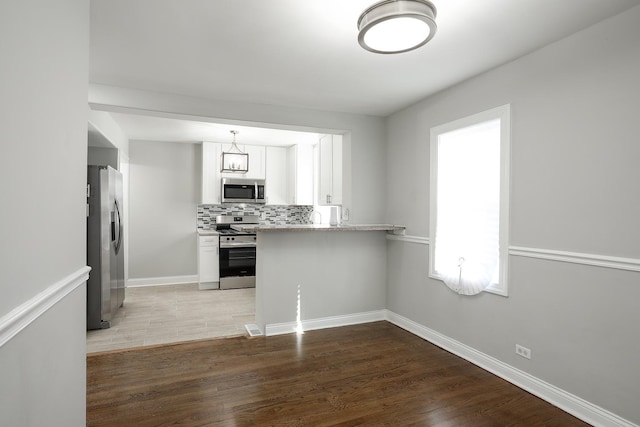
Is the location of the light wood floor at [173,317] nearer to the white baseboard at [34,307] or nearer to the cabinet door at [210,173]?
the cabinet door at [210,173]

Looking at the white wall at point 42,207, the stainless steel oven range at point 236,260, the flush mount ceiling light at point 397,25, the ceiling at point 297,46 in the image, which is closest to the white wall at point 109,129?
the ceiling at point 297,46

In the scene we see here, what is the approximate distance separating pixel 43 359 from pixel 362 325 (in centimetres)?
332

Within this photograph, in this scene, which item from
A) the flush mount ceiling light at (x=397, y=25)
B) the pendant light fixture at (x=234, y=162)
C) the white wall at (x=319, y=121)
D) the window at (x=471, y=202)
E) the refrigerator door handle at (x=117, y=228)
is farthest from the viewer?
the pendant light fixture at (x=234, y=162)

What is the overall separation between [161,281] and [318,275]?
360 cm

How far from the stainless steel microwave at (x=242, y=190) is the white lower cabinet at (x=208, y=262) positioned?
0.77 meters

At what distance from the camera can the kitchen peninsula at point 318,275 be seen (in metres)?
3.78

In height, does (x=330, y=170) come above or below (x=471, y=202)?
above

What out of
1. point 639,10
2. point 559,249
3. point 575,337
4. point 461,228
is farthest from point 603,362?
point 639,10

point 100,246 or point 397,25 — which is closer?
point 397,25

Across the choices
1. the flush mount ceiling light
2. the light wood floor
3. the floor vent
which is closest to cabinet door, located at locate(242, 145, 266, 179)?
the light wood floor

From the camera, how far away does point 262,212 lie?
271 inches

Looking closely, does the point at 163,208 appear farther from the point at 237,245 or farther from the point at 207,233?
the point at 237,245

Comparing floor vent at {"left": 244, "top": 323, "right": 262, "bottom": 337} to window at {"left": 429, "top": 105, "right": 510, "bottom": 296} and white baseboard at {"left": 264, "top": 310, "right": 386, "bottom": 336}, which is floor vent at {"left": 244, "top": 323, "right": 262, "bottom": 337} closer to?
white baseboard at {"left": 264, "top": 310, "right": 386, "bottom": 336}

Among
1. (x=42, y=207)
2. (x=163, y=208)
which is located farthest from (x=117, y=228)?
(x=42, y=207)
